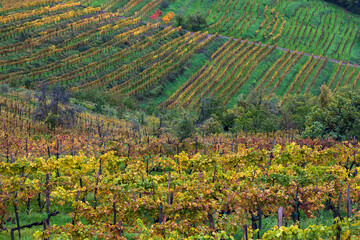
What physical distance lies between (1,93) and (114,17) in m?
57.5

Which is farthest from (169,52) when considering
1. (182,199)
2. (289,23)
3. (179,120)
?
(182,199)

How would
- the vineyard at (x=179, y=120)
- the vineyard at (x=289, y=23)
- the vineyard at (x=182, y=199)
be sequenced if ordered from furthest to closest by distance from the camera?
the vineyard at (x=289, y=23)
the vineyard at (x=179, y=120)
the vineyard at (x=182, y=199)

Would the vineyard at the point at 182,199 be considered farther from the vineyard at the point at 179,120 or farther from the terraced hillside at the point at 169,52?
the terraced hillside at the point at 169,52

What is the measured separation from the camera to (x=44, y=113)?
35125 mm

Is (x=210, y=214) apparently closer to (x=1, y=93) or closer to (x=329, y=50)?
(x=1, y=93)

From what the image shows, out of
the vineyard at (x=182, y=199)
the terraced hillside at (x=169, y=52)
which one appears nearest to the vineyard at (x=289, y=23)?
the terraced hillside at (x=169, y=52)

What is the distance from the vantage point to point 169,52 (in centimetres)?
8544

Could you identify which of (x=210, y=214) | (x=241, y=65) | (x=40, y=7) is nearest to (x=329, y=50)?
(x=241, y=65)

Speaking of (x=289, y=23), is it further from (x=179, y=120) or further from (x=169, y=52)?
(x=179, y=120)

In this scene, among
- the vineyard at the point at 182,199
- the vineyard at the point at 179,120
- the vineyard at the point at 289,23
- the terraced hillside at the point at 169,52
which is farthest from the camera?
the vineyard at the point at 289,23

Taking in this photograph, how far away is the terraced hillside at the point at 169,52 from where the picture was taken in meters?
71.6

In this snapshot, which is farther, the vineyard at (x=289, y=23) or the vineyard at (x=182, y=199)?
the vineyard at (x=289, y=23)

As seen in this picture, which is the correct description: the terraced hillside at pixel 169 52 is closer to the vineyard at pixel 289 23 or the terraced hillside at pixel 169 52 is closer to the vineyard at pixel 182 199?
the vineyard at pixel 289 23

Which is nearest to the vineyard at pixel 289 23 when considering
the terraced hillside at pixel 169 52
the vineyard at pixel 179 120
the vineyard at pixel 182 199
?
the terraced hillside at pixel 169 52
